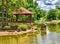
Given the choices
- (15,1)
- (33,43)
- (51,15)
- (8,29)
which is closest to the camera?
(33,43)

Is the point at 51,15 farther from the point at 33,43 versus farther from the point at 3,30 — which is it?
the point at 33,43

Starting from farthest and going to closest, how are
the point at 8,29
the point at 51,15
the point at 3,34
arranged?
the point at 51,15 → the point at 8,29 → the point at 3,34

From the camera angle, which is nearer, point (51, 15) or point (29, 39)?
→ point (29, 39)

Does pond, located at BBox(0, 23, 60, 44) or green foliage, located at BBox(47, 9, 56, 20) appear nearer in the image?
pond, located at BBox(0, 23, 60, 44)

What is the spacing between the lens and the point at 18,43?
72.6 feet

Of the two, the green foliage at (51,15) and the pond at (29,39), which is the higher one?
the pond at (29,39)

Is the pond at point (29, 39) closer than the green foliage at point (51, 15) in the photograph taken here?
Yes

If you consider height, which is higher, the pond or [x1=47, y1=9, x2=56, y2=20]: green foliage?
the pond

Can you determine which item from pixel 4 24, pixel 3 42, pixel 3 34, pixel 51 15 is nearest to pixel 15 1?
pixel 4 24

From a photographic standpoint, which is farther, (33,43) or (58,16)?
(58,16)

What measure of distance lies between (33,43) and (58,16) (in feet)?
156

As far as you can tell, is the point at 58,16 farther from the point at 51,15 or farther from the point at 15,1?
the point at 15,1

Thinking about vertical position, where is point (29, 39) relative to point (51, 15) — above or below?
above

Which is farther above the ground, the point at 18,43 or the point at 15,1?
the point at 15,1
